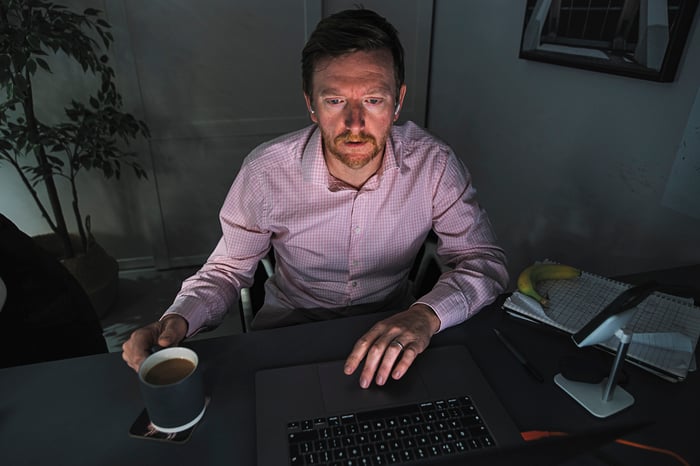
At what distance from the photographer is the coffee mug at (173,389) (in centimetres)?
66

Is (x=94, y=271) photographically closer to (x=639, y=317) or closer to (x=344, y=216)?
(x=344, y=216)

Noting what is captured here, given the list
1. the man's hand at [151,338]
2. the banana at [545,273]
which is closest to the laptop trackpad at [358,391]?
the man's hand at [151,338]

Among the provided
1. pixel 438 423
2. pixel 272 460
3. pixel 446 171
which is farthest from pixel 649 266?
pixel 272 460

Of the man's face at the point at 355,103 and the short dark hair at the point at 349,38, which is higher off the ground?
→ the short dark hair at the point at 349,38

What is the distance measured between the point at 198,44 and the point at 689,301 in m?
2.33

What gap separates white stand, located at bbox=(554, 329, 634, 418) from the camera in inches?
28.8

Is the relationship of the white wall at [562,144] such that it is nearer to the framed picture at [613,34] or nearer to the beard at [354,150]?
the framed picture at [613,34]

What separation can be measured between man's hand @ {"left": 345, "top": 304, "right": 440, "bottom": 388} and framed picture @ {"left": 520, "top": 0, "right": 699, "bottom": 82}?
104cm

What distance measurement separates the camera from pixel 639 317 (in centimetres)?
96

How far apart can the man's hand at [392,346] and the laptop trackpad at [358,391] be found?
0.01 m

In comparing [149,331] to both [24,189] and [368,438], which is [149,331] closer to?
[368,438]

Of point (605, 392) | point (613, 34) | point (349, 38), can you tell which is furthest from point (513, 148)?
point (605, 392)

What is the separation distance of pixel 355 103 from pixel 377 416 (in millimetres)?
736

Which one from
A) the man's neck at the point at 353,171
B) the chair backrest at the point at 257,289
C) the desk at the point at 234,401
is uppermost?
the man's neck at the point at 353,171
